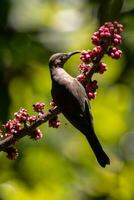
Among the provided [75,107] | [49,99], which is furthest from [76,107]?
[49,99]

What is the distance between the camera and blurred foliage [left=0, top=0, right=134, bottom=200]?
17.3ft

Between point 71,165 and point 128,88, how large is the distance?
110cm

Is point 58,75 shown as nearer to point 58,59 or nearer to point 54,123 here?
point 58,59

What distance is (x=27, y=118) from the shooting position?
3379 mm

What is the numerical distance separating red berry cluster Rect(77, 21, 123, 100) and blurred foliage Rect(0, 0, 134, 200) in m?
1.49

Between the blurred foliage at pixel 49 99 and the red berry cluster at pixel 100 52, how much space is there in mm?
1494

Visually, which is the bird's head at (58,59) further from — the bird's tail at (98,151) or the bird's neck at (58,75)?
the bird's tail at (98,151)

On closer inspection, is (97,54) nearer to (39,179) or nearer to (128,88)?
(39,179)

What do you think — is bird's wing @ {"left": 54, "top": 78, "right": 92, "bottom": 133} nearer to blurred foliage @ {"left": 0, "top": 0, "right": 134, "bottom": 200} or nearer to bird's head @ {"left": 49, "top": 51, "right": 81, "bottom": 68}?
bird's head @ {"left": 49, "top": 51, "right": 81, "bottom": 68}

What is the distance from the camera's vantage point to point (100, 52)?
3262 millimetres

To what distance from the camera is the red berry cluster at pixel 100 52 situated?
10.7ft

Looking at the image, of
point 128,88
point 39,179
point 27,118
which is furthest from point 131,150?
point 27,118

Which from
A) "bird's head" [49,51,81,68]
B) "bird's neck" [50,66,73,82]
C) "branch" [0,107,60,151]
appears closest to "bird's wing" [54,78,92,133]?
"bird's neck" [50,66,73,82]

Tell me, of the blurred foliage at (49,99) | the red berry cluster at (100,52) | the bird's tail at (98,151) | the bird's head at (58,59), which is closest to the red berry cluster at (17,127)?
the red berry cluster at (100,52)
